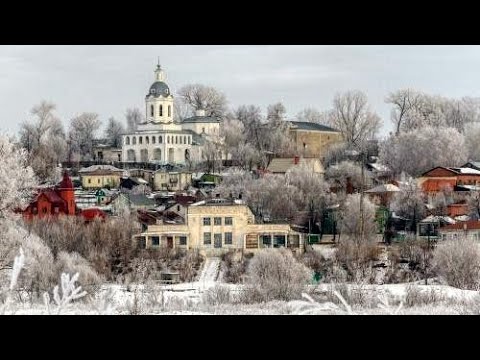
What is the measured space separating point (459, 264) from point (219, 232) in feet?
6.17

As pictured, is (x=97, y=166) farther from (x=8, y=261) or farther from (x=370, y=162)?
(x=370, y=162)

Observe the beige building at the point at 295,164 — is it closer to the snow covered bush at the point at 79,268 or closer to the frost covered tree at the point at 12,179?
the snow covered bush at the point at 79,268

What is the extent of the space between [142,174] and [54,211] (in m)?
0.78

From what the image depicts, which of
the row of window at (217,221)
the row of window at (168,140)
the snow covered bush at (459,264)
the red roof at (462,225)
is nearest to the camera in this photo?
the snow covered bush at (459,264)

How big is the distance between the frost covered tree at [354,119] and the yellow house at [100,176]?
1841 mm

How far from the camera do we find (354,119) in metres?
8.29

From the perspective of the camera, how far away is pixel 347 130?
8.46m

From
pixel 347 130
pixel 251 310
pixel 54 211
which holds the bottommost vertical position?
pixel 251 310

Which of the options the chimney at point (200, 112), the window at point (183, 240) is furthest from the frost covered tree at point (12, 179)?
the chimney at point (200, 112)

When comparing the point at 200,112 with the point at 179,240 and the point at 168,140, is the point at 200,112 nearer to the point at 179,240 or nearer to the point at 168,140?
the point at 168,140

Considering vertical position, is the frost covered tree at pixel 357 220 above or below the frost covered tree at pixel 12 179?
below

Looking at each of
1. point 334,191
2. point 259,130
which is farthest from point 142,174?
point 334,191

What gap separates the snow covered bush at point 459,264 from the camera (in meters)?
7.87

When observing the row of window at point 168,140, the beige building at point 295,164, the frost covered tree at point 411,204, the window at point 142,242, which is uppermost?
the row of window at point 168,140
